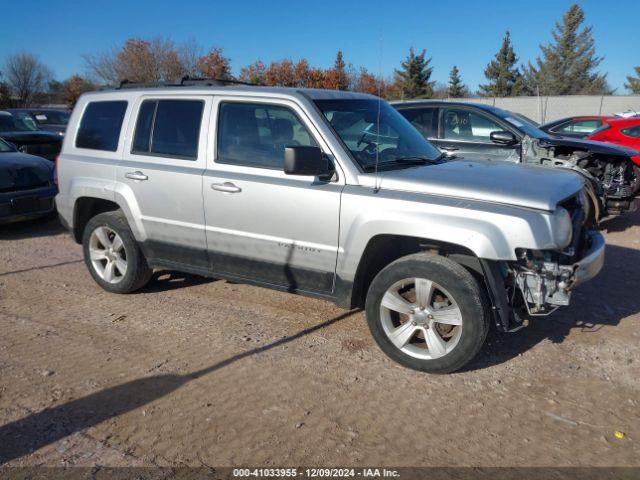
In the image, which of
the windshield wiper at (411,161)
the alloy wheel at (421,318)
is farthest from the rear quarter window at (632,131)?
the alloy wheel at (421,318)

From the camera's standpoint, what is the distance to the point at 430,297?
3807 millimetres

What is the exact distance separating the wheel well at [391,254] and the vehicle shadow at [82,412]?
1125mm

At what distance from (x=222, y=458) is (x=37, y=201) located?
677 cm

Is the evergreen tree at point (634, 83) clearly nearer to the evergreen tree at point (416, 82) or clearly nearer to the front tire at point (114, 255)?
the evergreen tree at point (416, 82)

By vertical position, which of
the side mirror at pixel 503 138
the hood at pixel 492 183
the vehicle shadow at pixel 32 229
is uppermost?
the side mirror at pixel 503 138

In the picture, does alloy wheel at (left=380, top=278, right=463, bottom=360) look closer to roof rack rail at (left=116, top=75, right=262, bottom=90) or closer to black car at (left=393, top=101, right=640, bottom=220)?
roof rack rail at (left=116, top=75, right=262, bottom=90)

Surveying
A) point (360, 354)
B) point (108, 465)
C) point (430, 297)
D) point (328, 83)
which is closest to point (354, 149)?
point (430, 297)

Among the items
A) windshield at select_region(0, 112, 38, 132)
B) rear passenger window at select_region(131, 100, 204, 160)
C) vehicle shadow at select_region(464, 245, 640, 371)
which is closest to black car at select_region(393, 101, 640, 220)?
vehicle shadow at select_region(464, 245, 640, 371)

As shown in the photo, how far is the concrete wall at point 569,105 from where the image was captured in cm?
2793

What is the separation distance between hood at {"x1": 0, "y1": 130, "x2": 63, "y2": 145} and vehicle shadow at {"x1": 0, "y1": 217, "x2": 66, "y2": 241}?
284 cm

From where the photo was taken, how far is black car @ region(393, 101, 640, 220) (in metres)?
7.70

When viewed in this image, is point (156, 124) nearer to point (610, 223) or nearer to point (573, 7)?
point (610, 223)

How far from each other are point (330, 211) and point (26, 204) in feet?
19.8

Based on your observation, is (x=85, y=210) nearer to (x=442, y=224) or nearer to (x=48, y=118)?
(x=442, y=224)
